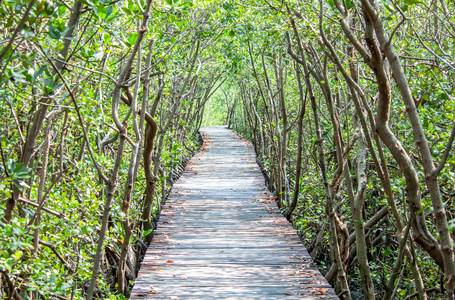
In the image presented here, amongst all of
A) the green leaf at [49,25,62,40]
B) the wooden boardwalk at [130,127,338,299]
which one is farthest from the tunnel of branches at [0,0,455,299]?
the wooden boardwalk at [130,127,338,299]

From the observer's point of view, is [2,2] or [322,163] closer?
[2,2]

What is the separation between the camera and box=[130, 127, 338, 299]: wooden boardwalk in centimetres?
344

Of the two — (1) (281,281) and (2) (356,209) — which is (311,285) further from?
(2) (356,209)

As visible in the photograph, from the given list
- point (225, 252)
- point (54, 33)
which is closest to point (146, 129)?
point (225, 252)

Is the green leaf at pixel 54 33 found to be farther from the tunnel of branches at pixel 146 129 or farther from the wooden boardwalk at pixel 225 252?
the wooden boardwalk at pixel 225 252

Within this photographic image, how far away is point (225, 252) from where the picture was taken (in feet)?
14.3

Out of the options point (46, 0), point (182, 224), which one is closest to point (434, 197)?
point (46, 0)

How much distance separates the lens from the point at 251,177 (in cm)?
851

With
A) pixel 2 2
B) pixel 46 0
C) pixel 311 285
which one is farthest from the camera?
pixel 311 285

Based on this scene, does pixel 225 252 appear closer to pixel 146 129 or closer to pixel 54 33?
pixel 146 129

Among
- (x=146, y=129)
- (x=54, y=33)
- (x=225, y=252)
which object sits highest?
(x=54, y=33)

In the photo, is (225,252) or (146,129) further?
(225,252)

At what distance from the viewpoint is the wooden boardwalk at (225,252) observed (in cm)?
344

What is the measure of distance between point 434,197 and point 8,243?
1.91 m
